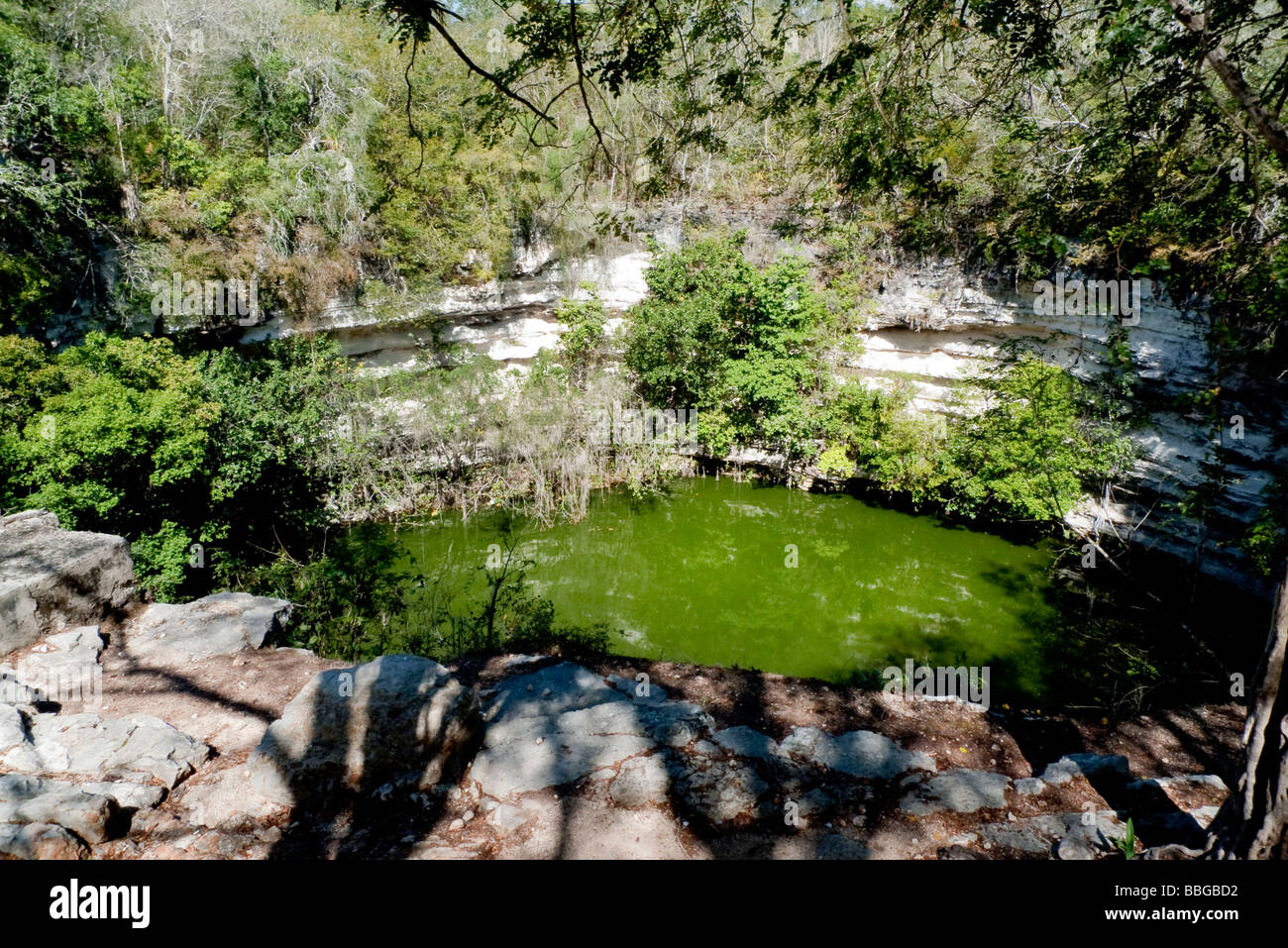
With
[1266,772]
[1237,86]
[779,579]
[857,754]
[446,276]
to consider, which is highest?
[446,276]

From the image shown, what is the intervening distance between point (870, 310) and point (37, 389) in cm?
1302

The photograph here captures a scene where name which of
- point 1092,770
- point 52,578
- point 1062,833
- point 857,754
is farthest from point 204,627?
point 1092,770

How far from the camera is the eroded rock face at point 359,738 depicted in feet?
10.1

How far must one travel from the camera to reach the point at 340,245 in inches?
449

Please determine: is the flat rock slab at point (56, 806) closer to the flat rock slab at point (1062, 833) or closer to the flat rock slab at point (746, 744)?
the flat rock slab at point (746, 744)

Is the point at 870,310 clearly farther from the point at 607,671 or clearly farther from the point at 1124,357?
the point at 607,671

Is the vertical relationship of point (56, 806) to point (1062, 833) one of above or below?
above

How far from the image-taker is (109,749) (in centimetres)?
341

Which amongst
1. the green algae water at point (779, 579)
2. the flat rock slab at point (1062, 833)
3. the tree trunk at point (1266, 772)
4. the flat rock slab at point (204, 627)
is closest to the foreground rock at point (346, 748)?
the flat rock slab at point (204, 627)

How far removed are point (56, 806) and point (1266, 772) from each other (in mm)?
4837

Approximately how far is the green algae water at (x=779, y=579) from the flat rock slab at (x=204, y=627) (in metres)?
2.21

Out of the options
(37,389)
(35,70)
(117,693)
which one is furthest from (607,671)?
(35,70)

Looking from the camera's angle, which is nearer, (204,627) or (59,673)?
(59,673)

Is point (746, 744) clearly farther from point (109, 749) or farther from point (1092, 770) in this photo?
point (109, 749)
